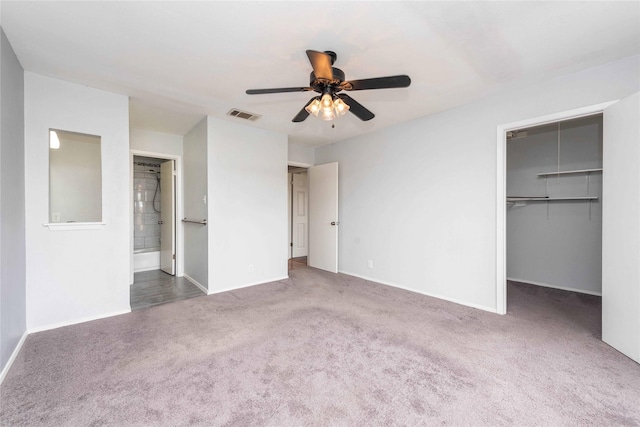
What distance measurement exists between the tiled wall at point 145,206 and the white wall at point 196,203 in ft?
4.22

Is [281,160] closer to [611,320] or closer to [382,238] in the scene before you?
[382,238]

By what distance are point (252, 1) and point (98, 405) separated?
259 centimetres

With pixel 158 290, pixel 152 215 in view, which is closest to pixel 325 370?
pixel 158 290

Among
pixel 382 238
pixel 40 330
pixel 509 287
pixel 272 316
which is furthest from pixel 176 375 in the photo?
pixel 509 287

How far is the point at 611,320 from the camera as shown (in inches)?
90.5

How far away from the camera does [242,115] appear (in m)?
3.62

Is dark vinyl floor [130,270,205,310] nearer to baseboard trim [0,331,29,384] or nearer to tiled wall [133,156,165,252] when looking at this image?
tiled wall [133,156,165,252]

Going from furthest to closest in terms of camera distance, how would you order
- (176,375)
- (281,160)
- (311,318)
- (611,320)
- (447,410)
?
(281,160), (311,318), (611,320), (176,375), (447,410)

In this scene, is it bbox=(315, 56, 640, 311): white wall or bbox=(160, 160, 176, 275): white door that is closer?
bbox=(315, 56, 640, 311): white wall

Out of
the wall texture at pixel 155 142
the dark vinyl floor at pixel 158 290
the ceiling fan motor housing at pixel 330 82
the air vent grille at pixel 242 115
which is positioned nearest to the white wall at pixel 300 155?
the air vent grille at pixel 242 115

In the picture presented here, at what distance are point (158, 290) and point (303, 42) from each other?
372cm

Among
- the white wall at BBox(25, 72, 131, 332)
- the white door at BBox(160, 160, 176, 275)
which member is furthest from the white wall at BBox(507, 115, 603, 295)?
the white door at BBox(160, 160, 176, 275)

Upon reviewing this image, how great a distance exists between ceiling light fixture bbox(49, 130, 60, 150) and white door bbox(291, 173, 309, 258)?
4.15 meters

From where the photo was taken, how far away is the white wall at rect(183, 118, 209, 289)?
3811 millimetres
